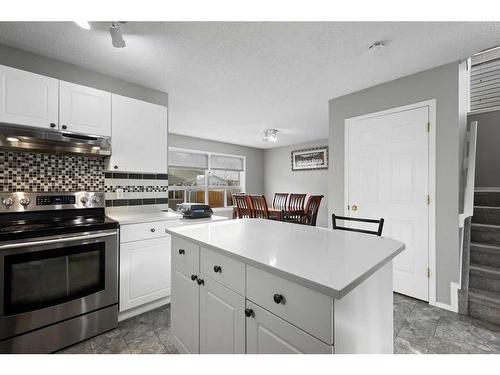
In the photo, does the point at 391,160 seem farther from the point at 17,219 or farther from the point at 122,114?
the point at 17,219

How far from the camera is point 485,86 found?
3387mm

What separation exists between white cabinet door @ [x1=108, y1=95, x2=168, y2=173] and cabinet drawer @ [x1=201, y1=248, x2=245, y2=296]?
1584 millimetres

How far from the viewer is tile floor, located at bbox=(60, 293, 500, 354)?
162 cm

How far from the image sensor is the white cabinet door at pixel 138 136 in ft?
7.36

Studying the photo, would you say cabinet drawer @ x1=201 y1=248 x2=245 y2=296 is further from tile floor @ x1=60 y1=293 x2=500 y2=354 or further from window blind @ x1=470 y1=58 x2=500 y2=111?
window blind @ x1=470 y1=58 x2=500 y2=111

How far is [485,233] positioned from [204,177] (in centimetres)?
497

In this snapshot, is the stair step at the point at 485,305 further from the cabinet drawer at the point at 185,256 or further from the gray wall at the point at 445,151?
the cabinet drawer at the point at 185,256

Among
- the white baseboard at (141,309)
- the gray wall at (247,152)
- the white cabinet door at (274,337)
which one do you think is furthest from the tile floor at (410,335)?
the gray wall at (247,152)

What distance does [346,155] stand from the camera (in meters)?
2.89

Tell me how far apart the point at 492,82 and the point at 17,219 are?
19.6 ft

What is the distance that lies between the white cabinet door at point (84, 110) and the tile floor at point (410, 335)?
1753mm

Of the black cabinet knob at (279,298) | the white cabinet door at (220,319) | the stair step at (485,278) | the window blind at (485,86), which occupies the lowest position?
the stair step at (485,278)

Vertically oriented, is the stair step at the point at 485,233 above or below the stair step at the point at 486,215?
below
